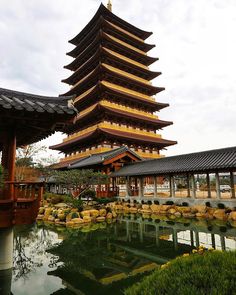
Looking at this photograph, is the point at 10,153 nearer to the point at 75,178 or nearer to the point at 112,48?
the point at 75,178

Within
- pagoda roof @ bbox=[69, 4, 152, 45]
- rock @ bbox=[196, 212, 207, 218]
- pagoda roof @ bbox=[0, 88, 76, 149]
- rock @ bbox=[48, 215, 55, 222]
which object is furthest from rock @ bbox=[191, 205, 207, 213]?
pagoda roof @ bbox=[69, 4, 152, 45]

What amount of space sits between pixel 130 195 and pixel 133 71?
23.7 metres

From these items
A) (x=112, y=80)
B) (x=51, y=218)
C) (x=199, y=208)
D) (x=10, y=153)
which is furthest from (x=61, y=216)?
(x=112, y=80)

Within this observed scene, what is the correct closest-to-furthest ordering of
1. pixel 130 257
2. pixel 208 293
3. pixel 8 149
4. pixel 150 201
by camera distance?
pixel 208 293 < pixel 8 149 < pixel 130 257 < pixel 150 201

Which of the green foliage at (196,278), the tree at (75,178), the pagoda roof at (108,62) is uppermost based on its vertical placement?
the pagoda roof at (108,62)

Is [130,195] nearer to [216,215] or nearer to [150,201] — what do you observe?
[150,201]

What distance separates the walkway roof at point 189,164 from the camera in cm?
1753

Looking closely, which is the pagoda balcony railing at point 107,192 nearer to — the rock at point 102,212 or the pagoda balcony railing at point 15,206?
the rock at point 102,212

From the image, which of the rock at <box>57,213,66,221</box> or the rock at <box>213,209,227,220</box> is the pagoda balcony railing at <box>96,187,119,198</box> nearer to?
the rock at <box>57,213,66,221</box>

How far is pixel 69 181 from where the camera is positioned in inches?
774

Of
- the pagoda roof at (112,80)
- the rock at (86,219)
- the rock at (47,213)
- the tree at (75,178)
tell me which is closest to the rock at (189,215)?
the rock at (86,219)

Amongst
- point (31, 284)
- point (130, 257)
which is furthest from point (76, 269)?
point (130, 257)

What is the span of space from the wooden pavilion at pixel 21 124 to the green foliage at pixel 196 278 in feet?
10.7

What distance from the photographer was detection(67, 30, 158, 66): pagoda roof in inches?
1483
